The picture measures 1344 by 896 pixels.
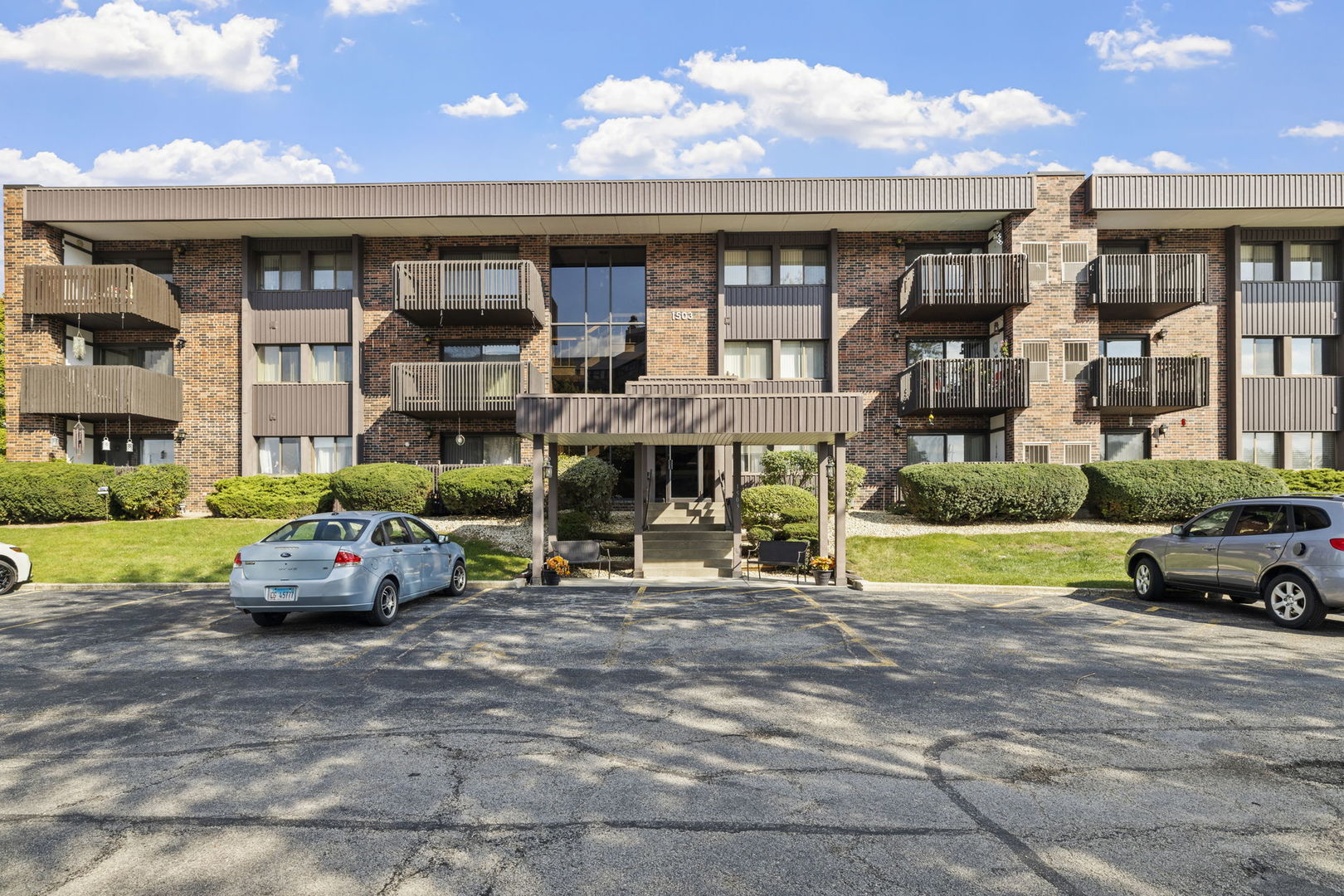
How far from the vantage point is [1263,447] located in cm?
2266

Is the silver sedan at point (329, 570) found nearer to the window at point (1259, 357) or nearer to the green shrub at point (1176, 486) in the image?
the green shrub at point (1176, 486)

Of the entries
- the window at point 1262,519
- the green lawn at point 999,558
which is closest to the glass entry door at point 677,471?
the green lawn at point 999,558

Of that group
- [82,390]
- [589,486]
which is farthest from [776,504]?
[82,390]

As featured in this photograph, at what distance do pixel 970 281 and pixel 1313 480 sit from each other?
37.0ft

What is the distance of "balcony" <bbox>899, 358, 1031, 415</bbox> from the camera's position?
69.2 feet

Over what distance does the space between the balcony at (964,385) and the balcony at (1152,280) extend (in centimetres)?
377

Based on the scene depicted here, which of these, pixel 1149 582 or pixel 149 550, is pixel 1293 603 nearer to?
pixel 1149 582

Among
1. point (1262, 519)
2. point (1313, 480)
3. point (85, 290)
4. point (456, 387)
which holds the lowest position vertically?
point (1262, 519)

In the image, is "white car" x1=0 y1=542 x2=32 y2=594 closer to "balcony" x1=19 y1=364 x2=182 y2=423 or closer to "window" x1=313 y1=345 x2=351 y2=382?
→ "balcony" x1=19 y1=364 x2=182 y2=423

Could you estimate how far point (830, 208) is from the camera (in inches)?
847

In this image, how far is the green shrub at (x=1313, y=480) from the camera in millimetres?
20469

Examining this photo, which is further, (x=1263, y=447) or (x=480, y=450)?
(x=480, y=450)

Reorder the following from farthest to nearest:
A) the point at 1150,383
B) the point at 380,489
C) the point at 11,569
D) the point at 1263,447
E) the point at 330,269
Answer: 1. the point at 330,269
2. the point at 1263,447
3. the point at 1150,383
4. the point at 380,489
5. the point at 11,569

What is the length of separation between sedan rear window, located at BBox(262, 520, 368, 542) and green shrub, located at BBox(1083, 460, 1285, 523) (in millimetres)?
18436
